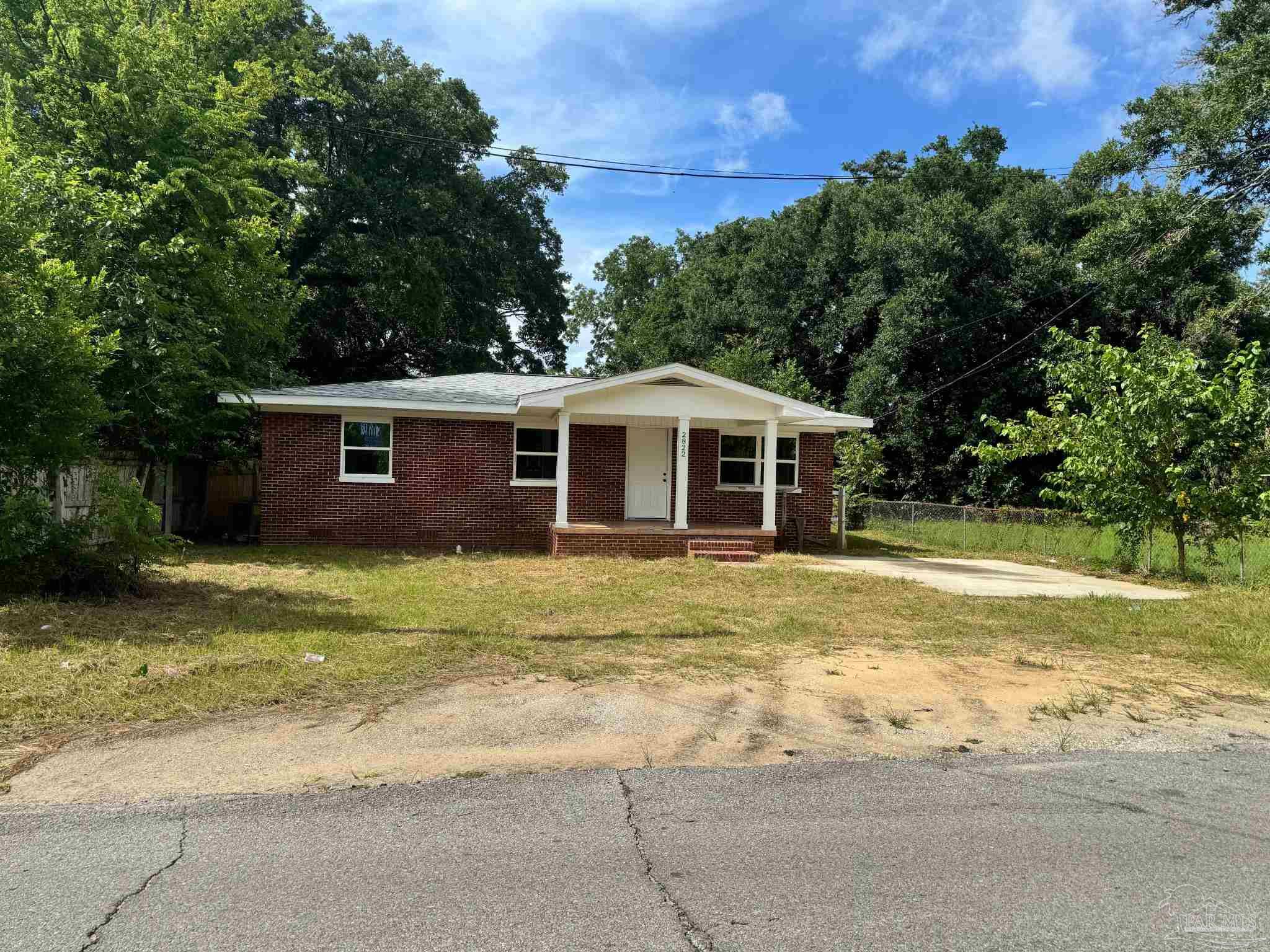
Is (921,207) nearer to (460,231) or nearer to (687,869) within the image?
(460,231)

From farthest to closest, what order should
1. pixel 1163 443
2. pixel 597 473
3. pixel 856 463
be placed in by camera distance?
pixel 856 463
pixel 597 473
pixel 1163 443

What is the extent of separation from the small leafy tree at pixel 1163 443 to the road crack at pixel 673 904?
12.7 metres

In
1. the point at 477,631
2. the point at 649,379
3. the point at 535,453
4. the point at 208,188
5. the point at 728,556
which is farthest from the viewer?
the point at 535,453

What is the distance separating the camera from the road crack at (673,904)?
3023mm

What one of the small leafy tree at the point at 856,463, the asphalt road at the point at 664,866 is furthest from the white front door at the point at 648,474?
the asphalt road at the point at 664,866

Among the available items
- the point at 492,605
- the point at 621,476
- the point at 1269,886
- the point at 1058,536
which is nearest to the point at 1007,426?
the point at 1058,536

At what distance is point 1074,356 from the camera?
27.7 metres

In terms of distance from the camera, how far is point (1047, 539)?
19141mm

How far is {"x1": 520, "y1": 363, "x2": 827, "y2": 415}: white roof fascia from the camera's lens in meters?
15.8

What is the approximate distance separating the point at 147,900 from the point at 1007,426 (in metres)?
15.6

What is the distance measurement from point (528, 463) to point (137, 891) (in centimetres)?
1448

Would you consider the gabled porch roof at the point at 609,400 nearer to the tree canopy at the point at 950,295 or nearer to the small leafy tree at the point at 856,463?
the small leafy tree at the point at 856,463

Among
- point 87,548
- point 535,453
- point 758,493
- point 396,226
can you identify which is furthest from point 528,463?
point 396,226

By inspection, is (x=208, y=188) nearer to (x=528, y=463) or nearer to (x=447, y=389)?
(x=447, y=389)
